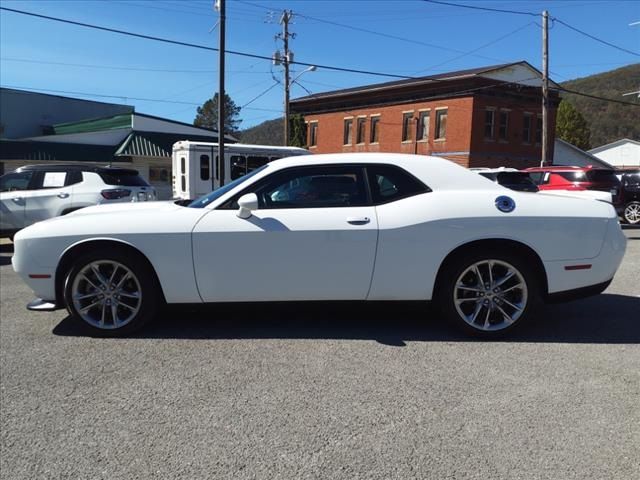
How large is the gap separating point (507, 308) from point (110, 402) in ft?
9.95

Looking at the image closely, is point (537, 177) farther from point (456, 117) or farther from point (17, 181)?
point (456, 117)

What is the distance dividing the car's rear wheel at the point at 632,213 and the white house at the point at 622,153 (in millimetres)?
60701

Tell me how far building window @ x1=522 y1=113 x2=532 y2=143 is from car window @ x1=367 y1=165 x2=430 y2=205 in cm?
3513

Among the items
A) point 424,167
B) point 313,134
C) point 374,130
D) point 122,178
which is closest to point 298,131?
point 313,134

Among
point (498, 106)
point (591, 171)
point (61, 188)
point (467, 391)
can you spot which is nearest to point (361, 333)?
point (467, 391)

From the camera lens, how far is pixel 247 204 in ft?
13.3

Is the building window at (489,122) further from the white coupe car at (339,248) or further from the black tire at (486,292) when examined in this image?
the black tire at (486,292)

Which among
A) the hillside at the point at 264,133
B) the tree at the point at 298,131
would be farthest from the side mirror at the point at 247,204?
the hillside at the point at 264,133

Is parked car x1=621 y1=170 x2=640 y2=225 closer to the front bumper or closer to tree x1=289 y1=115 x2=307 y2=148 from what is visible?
the front bumper

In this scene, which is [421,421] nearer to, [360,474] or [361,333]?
[360,474]

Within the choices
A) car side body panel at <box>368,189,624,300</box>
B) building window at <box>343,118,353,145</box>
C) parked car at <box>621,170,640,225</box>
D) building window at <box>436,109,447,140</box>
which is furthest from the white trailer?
building window at <box>343,118,353,145</box>

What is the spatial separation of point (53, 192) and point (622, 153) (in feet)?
251

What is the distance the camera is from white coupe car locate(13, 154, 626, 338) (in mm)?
4137

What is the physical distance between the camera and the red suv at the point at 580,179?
1326 centimetres
